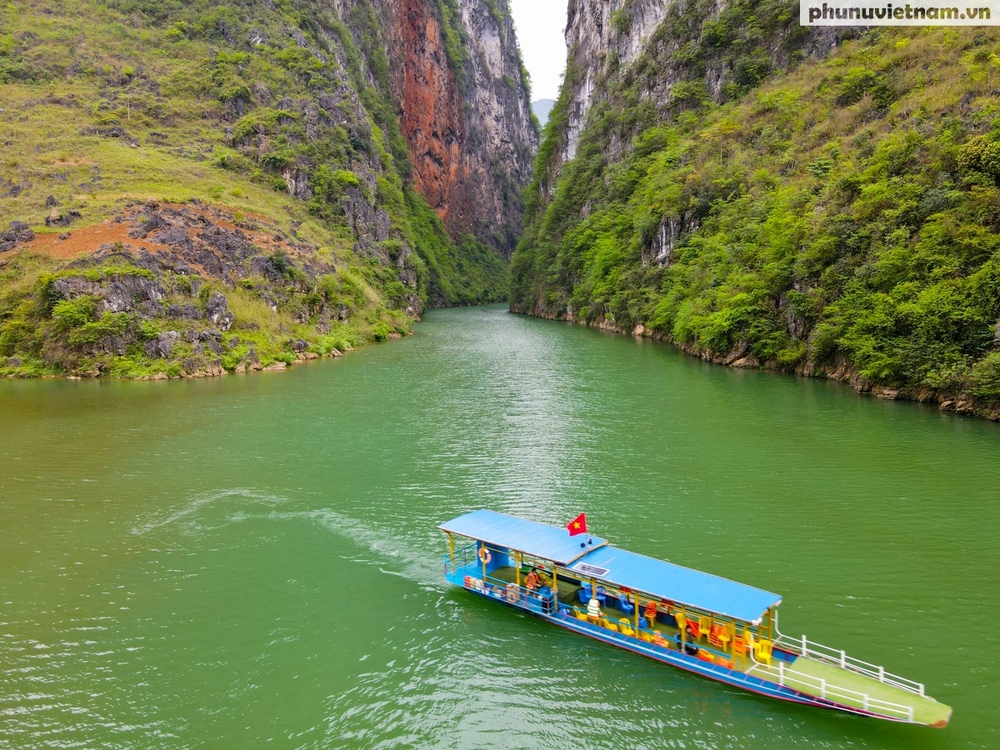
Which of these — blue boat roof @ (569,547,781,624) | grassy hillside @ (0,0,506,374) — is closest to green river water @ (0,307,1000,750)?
blue boat roof @ (569,547,781,624)

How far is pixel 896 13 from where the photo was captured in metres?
59.1

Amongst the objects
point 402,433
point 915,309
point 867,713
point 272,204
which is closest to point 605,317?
point 272,204

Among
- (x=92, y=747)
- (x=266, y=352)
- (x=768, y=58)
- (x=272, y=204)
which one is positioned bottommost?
(x=92, y=747)

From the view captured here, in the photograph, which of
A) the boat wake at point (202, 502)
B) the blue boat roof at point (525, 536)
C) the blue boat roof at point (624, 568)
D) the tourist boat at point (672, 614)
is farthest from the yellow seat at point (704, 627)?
the boat wake at point (202, 502)

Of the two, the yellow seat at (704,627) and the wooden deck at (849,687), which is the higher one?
the yellow seat at (704,627)

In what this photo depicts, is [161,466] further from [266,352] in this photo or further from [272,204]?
[272,204]

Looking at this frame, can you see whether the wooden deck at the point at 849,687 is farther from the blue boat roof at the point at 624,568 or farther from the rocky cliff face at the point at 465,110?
the rocky cliff face at the point at 465,110

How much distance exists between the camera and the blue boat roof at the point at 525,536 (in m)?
14.7

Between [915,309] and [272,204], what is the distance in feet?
204

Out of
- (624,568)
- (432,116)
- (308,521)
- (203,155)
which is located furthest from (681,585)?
(432,116)

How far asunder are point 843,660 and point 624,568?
437 centimetres

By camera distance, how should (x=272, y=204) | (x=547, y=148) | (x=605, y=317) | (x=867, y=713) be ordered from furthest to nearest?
(x=547, y=148)
(x=605, y=317)
(x=272, y=204)
(x=867, y=713)

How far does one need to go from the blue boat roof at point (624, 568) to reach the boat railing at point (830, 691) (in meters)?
0.97

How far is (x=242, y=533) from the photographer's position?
19.0 m
